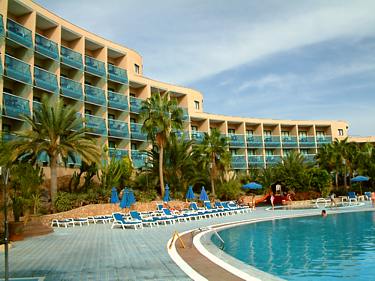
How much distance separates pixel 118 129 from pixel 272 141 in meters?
26.0

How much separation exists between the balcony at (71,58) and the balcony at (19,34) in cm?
426

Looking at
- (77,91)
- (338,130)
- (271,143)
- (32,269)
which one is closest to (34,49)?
(77,91)

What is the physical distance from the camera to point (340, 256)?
12164mm

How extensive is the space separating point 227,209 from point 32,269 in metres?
21.6

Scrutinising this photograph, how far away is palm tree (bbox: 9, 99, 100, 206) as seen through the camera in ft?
79.5

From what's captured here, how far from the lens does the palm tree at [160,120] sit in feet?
105

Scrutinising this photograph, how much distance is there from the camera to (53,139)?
24.9m

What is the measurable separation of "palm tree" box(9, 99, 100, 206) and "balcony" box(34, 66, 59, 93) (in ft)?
16.6

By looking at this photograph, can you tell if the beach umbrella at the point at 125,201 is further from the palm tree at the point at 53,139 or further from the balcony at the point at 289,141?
the balcony at the point at 289,141

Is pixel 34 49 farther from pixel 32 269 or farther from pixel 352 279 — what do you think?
pixel 352 279

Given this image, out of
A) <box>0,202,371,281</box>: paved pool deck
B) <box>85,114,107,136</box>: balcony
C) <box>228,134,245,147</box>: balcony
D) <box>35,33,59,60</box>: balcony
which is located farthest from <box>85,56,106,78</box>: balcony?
<box>0,202,371,281</box>: paved pool deck

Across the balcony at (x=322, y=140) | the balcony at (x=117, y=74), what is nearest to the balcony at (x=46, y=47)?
the balcony at (x=117, y=74)

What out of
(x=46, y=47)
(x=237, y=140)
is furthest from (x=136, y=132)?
(x=237, y=140)

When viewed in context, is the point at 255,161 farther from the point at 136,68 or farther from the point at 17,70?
the point at 17,70
